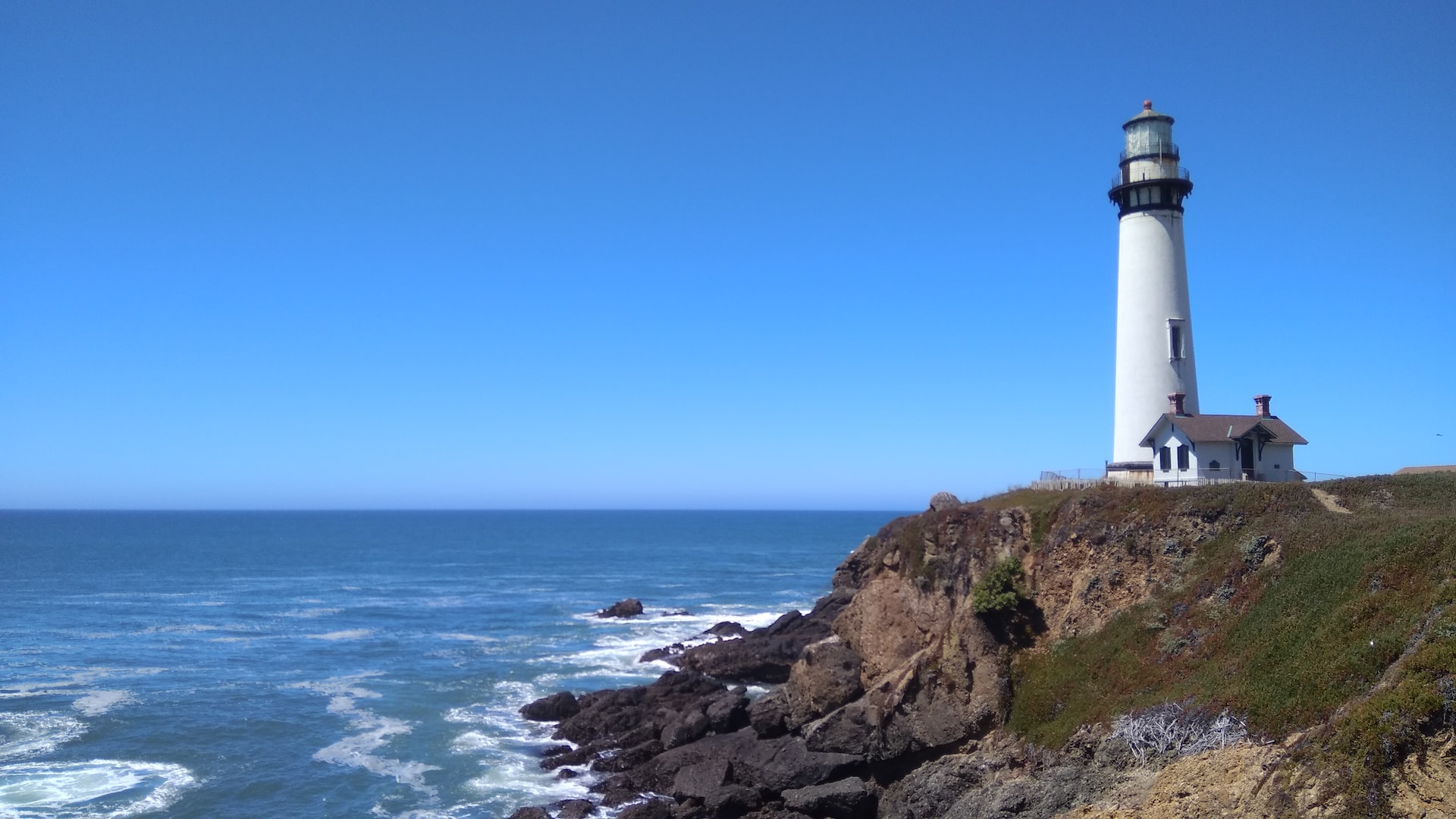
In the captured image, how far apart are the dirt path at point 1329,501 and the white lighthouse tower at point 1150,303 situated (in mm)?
8958

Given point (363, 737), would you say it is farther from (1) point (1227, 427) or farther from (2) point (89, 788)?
(1) point (1227, 427)

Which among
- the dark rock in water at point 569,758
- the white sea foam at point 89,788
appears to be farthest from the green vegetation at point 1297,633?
the white sea foam at point 89,788

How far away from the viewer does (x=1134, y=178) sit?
39688 millimetres

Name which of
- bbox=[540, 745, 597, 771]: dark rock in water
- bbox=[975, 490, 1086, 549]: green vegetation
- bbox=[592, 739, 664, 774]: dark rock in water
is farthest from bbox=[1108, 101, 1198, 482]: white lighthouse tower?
bbox=[540, 745, 597, 771]: dark rock in water

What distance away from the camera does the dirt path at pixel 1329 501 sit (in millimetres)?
28141

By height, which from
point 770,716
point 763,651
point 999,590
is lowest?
point 763,651

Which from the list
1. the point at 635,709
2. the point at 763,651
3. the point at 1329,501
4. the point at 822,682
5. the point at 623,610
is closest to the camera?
the point at 1329,501

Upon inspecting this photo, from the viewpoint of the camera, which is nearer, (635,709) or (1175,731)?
(1175,731)

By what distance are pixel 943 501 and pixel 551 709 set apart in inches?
725

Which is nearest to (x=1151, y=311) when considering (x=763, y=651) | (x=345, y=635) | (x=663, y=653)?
(x=763, y=651)

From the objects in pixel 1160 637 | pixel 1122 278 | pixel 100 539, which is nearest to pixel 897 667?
pixel 1160 637

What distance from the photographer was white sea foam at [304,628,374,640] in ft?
193

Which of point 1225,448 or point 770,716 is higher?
point 1225,448

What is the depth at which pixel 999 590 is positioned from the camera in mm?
31266
